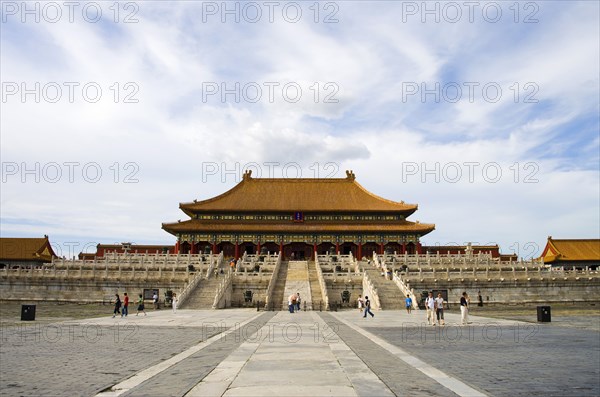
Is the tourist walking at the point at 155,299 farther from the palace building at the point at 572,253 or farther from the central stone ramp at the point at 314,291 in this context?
the palace building at the point at 572,253

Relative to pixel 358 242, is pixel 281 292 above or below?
below

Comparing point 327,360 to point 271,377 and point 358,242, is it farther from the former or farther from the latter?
point 358,242

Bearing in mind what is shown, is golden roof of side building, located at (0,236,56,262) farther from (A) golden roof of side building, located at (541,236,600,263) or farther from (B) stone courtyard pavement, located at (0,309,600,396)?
(A) golden roof of side building, located at (541,236,600,263)

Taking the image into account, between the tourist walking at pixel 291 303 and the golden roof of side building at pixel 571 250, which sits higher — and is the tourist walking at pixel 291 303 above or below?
below

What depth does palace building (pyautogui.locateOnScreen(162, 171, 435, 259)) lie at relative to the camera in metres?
57.7

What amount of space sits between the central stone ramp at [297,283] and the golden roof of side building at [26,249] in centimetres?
3099

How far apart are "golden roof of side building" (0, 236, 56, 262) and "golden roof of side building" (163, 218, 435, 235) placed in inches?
559

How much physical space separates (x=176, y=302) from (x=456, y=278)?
19647 mm

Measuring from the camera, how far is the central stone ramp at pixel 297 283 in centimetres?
3325

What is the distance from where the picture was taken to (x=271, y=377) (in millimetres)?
8023

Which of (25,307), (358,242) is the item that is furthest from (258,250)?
(25,307)

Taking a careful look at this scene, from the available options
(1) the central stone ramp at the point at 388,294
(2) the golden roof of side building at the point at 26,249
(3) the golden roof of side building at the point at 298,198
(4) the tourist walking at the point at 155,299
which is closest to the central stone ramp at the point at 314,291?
(1) the central stone ramp at the point at 388,294

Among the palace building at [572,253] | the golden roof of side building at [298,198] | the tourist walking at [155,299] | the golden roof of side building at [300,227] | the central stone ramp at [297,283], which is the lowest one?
the tourist walking at [155,299]

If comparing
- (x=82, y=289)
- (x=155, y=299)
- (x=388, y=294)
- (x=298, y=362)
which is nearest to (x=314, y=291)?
(x=388, y=294)
